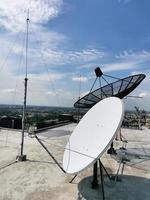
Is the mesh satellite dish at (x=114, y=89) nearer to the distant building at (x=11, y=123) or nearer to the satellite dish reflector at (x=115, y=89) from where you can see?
the satellite dish reflector at (x=115, y=89)

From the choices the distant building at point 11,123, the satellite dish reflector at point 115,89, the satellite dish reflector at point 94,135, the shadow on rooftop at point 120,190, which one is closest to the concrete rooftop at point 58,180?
the shadow on rooftop at point 120,190

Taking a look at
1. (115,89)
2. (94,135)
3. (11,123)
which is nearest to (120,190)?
(94,135)

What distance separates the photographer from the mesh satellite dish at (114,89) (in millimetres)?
9477

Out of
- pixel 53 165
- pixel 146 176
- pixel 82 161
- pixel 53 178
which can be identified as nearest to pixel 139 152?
pixel 146 176

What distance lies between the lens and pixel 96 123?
19.8 feet

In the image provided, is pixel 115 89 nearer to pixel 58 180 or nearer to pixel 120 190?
pixel 120 190

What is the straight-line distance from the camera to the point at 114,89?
1070 cm

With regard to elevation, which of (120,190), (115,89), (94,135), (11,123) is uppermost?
(115,89)

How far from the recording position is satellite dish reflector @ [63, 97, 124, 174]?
486 centimetres

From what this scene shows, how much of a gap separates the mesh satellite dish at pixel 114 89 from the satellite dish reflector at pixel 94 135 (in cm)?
375

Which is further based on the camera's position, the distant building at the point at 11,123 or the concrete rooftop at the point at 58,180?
the distant building at the point at 11,123

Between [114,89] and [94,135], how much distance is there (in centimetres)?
547

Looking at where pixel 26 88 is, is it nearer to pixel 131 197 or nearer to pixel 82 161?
pixel 82 161

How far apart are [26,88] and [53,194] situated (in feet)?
14.5
